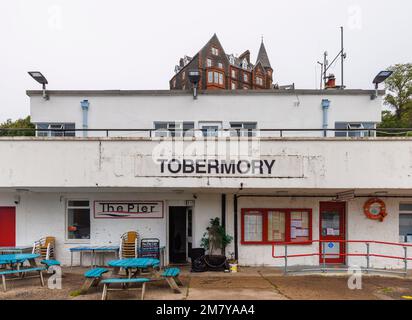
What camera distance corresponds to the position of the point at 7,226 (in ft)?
38.7

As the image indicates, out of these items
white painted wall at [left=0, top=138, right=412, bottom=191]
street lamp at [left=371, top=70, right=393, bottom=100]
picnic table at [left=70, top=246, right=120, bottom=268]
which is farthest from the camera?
street lamp at [left=371, top=70, right=393, bottom=100]

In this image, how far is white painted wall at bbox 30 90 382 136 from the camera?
45.2ft

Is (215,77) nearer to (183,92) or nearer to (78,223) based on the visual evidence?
(183,92)

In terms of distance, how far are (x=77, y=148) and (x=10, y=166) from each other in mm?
2143

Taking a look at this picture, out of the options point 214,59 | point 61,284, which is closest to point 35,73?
point 61,284

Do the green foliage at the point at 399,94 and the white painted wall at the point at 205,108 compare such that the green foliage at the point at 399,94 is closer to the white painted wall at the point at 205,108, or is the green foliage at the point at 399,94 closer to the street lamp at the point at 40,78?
the white painted wall at the point at 205,108

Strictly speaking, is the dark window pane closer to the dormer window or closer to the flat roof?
the flat roof

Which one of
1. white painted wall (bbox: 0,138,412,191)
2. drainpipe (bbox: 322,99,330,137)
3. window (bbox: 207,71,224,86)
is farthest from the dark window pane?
window (bbox: 207,71,224,86)

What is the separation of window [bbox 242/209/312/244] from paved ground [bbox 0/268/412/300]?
1452 mm

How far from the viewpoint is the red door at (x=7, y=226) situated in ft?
38.5

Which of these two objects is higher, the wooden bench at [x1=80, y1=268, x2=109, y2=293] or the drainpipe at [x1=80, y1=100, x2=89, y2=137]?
the drainpipe at [x1=80, y1=100, x2=89, y2=137]

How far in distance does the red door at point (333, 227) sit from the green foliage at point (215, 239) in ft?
11.2

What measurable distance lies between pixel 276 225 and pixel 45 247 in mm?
8057

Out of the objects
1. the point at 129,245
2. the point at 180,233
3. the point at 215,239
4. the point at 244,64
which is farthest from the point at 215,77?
the point at 129,245
